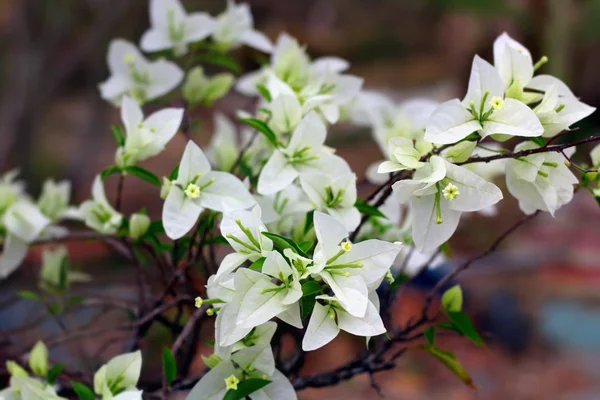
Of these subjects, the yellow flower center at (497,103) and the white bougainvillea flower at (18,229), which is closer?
the yellow flower center at (497,103)

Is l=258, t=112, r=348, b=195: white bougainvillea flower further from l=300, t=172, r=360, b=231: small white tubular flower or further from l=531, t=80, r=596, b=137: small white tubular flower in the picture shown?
l=531, t=80, r=596, b=137: small white tubular flower

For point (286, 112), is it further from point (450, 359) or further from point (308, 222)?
point (450, 359)

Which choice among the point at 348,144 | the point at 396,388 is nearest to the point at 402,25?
the point at 348,144

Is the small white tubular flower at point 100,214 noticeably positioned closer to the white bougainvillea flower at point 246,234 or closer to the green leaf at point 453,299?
the white bougainvillea flower at point 246,234

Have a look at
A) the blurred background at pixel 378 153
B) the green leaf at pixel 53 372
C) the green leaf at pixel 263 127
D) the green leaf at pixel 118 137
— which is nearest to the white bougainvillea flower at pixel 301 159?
the green leaf at pixel 263 127

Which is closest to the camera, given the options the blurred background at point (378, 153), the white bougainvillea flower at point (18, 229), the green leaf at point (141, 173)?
the green leaf at point (141, 173)

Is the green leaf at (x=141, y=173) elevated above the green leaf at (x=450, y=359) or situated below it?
above

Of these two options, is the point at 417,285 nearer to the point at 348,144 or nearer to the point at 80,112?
the point at 348,144
